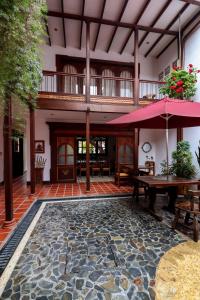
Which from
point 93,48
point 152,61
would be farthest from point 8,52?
point 152,61

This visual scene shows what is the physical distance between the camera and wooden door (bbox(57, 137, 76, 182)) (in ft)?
23.5

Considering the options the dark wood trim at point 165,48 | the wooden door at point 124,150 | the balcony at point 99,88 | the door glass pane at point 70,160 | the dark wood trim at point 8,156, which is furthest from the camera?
the wooden door at point 124,150

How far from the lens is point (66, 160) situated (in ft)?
23.9

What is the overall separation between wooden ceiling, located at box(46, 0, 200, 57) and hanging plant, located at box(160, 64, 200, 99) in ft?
6.25

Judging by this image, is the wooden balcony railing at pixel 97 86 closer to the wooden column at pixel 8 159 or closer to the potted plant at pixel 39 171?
the potted plant at pixel 39 171

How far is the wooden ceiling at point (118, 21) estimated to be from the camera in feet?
16.7

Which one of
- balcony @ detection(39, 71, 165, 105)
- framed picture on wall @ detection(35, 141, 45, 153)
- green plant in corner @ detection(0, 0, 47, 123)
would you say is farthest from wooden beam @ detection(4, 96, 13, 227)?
framed picture on wall @ detection(35, 141, 45, 153)

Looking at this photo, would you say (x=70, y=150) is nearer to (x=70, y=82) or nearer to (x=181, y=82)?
(x=70, y=82)

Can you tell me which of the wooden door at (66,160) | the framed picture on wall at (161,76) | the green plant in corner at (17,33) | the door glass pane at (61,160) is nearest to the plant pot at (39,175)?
the wooden door at (66,160)

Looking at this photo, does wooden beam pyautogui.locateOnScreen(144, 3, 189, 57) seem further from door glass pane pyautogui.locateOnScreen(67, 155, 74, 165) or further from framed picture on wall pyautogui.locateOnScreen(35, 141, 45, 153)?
framed picture on wall pyautogui.locateOnScreen(35, 141, 45, 153)

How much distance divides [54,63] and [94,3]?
2.68 m

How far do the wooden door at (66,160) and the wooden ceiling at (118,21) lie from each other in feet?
13.0

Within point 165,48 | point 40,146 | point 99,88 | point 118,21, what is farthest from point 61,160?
point 165,48

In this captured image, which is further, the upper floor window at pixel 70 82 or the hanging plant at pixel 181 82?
the upper floor window at pixel 70 82
